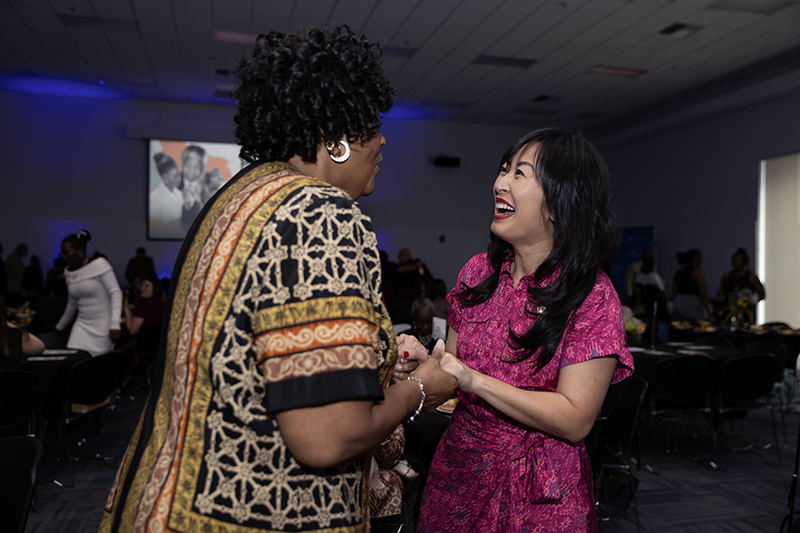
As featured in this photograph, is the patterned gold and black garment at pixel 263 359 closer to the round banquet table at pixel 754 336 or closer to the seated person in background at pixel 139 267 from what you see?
the round banquet table at pixel 754 336

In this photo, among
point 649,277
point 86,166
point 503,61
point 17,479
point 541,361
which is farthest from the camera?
point 86,166

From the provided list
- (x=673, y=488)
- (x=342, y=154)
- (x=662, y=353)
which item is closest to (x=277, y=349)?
(x=342, y=154)

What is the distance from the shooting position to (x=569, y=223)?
1339mm

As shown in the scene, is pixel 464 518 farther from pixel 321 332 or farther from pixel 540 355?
pixel 321 332

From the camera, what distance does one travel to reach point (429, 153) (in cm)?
1320

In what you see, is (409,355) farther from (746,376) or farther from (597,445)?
(746,376)

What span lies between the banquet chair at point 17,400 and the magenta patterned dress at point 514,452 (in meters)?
2.91

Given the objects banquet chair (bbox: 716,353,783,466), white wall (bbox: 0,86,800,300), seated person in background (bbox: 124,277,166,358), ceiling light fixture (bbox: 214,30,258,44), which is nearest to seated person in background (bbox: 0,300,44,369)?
seated person in background (bbox: 124,277,166,358)

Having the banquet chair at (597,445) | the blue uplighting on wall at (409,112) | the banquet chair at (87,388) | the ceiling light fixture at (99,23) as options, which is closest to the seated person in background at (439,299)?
the banquet chair at (597,445)

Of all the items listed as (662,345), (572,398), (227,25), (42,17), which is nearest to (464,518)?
(572,398)

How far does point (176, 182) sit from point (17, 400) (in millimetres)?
8856

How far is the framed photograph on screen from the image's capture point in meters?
11.5

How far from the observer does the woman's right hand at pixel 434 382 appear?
1.15 meters

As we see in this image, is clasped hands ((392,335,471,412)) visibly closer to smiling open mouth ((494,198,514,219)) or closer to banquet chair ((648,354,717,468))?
smiling open mouth ((494,198,514,219))
